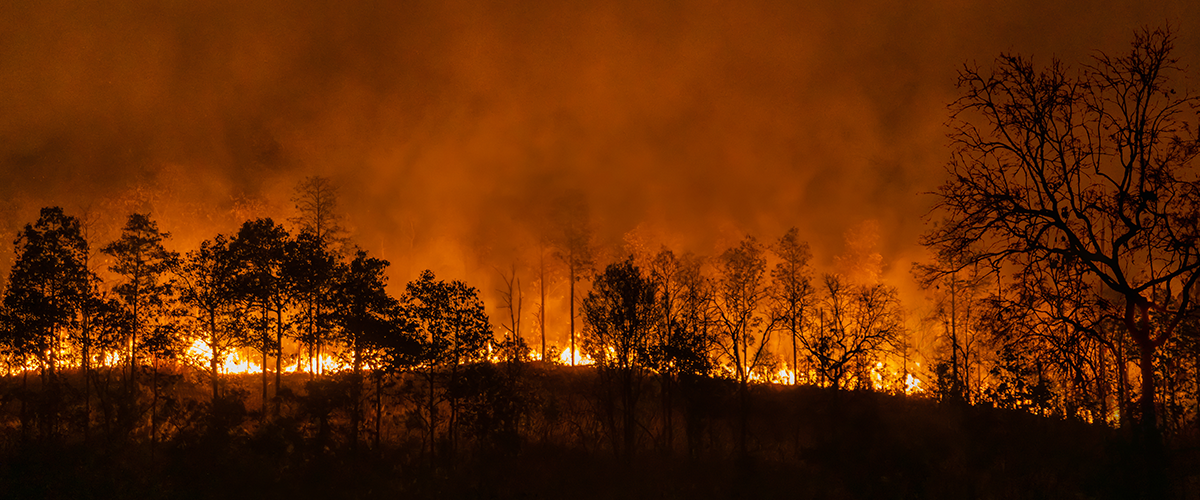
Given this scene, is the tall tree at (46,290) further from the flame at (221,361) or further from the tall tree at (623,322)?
the tall tree at (623,322)

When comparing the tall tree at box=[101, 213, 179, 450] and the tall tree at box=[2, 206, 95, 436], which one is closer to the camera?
the tall tree at box=[2, 206, 95, 436]

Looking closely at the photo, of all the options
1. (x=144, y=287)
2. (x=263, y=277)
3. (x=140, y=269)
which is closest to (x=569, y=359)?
(x=263, y=277)

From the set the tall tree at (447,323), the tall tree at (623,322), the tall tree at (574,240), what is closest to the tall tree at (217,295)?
the tall tree at (447,323)

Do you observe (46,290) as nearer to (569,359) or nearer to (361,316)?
(361,316)

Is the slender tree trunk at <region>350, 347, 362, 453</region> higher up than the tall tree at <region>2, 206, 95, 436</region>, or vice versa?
the tall tree at <region>2, 206, 95, 436</region>

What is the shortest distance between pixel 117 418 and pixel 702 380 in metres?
32.5

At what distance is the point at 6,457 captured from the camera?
32.7 metres

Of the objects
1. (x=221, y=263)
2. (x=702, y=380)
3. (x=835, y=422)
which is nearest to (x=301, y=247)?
(x=221, y=263)

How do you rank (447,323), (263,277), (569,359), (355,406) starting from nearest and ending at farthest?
(447,323), (355,406), (263,277), (569,359)

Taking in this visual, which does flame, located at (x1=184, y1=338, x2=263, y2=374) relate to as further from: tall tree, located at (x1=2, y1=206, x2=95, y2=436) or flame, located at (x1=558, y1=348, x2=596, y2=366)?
flame, located at (x1=558, y1=348, x2=596, y2=366)

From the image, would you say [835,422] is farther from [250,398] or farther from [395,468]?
[250,398]

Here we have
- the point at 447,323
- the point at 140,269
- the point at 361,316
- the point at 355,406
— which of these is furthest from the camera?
the point at 140,269

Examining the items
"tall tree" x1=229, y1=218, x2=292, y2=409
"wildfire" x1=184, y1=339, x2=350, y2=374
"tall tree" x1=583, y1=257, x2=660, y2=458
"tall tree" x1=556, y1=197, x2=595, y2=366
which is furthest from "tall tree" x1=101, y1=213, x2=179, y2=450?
"tall tree" x1=556, y1=197, x2=595, y2=366

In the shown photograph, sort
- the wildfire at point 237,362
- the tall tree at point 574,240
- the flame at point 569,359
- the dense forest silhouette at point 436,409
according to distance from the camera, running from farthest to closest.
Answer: the tall tree at point 574,240 < the flame at point 569,359 < the wildfire at point 237,362 < the dense forest silhouette at point 436,409
